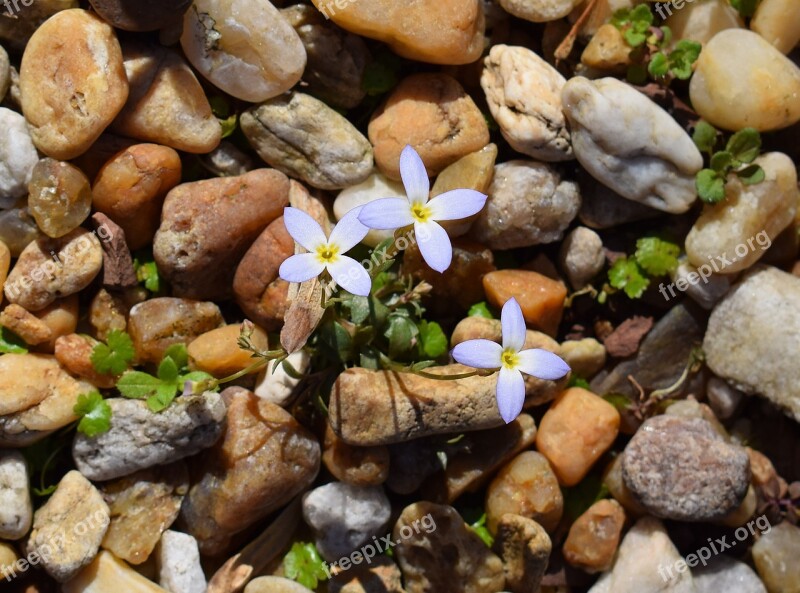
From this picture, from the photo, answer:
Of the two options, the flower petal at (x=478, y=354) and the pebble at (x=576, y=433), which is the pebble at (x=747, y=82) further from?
the flower petal at (x=478, y=354)

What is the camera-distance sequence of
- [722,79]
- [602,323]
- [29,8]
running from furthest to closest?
[602,323] → [722,79] → [29,8]

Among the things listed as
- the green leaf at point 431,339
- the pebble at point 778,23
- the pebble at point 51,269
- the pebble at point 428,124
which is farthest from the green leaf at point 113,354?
the pebble at point 778,23

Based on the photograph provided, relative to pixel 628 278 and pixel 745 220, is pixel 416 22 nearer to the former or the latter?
pixel 628 278

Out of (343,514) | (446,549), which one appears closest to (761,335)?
(446,549)

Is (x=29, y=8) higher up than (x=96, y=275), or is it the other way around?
(x=29, y=8)

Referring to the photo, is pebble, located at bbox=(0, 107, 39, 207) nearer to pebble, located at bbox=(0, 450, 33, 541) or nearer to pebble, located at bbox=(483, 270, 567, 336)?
pebble, located at bbox=(0, 450, 33, 541)

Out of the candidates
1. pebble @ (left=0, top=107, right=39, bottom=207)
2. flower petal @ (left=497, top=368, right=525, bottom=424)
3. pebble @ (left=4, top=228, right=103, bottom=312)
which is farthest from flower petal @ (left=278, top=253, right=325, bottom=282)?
pebble @ (left=0, top=107, right=39, bottom=207)

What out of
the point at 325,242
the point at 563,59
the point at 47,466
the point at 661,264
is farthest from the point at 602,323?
the point at 47,466

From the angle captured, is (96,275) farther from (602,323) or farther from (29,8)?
(602,323)

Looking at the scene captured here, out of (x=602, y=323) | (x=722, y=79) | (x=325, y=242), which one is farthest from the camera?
Result: (x=602, y=323)
